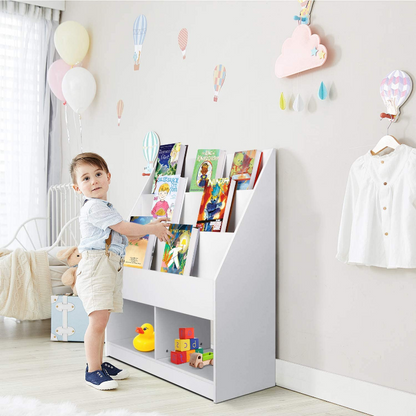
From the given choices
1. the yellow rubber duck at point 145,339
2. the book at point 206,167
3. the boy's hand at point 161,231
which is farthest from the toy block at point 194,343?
the book at point 206,167

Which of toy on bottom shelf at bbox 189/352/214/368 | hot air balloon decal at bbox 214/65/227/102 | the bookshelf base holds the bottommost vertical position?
the bookshelf base

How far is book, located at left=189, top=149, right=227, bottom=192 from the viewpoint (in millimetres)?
2211

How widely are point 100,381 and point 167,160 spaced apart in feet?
3.39

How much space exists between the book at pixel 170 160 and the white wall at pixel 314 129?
149 millimetres

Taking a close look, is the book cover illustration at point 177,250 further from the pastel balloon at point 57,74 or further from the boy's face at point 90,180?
the pastel balloon at point 57,74

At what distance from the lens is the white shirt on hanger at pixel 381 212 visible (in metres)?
1.57

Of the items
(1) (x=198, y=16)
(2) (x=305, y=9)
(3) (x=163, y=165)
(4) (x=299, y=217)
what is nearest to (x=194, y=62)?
(1) (x=198, y=16)

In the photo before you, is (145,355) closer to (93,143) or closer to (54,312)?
(54,312)

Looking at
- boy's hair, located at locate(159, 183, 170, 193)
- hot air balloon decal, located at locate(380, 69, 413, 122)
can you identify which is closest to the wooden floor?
boy's hair, located at locate(159, 183, 170, 193)

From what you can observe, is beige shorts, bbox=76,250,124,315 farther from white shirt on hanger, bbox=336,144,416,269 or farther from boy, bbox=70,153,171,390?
white shirt on hanger, bbox=336,144,416,269

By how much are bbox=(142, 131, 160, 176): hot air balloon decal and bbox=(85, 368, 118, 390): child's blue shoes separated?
1175mm

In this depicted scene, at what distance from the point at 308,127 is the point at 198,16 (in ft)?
3.11

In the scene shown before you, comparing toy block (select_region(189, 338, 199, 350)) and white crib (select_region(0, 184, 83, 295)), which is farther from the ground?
white crib (select_region(0, 184, 83, 295))

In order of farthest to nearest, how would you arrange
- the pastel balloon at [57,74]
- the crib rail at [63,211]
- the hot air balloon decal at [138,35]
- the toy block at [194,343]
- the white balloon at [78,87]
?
1. the crib rail at [63,211]
2. the pastel balloon at [57,74]
3. the white balloon at [78,87]
4. the hot air balloon decal at [138,35]
5. the toy block at [194,343]
